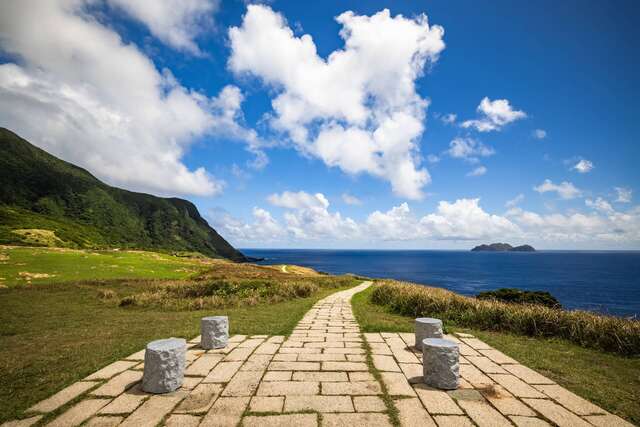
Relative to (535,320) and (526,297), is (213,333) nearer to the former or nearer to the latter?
(535,320)

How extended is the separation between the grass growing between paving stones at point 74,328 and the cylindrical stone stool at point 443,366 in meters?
4.39

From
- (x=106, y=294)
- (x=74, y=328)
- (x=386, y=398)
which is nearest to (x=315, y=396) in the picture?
(x=386, y=398)

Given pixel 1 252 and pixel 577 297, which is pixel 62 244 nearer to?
pixel 1 252

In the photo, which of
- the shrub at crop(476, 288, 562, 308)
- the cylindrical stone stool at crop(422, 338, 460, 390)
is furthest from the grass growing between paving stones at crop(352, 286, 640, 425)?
the shrub at crop(476, 288, 562, 308)

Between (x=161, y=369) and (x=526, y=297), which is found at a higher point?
(x=161, y=369)

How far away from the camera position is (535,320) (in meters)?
8.91

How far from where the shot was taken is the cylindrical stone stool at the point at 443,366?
4.86 metres

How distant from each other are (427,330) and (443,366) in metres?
2.18

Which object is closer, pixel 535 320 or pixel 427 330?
pixel 427 330

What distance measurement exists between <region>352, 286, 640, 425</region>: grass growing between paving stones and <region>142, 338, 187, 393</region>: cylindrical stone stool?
212 inches

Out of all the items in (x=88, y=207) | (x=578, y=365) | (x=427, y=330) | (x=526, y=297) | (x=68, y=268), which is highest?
(x=88, y=207)

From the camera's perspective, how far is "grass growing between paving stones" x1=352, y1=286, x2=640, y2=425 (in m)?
4.71

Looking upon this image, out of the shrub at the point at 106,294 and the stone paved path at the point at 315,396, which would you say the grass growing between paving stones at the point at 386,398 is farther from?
the shrub at the point at 106,294

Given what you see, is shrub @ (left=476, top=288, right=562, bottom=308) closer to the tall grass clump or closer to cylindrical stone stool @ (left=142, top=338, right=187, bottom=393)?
the tall grass clump
